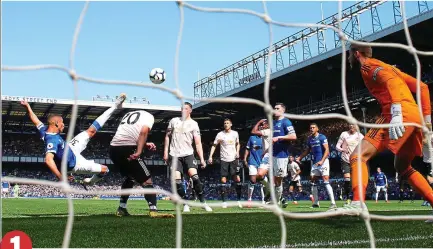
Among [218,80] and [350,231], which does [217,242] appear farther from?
[218,80]

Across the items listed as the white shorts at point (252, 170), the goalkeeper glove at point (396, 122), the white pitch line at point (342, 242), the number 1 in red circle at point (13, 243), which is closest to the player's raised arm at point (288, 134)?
the white shorts at point (252, 170)

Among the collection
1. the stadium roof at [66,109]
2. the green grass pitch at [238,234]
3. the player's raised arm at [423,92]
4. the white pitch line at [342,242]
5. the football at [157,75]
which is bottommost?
the white pitch line at [342,242]

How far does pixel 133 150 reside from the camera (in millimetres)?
6184

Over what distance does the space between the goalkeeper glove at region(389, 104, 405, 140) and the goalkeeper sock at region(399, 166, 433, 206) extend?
2.09 feet

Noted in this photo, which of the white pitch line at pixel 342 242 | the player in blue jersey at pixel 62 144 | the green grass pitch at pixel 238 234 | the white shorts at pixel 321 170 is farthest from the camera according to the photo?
the white shorts at pixel 321 170

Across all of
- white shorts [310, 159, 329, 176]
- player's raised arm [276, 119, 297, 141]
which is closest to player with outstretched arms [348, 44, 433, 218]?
player's raised arm [276, 119, 297, 141]

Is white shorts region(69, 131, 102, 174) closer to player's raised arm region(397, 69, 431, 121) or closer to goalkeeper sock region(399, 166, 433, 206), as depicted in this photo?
goalkeeper sock region(399, 166, 433, 206)

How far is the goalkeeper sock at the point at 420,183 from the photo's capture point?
14.2ft

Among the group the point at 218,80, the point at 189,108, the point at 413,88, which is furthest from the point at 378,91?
Answer: the point at 218,80

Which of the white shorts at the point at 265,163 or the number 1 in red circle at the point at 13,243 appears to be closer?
the number 1 in red circle at the point at 13,243

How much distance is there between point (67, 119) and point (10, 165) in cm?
675

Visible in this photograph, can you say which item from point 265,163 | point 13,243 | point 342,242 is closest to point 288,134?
point 265,163

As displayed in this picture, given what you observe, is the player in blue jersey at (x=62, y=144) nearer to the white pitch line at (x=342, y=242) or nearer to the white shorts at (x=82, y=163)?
the white shorts at (x=82, y=163)

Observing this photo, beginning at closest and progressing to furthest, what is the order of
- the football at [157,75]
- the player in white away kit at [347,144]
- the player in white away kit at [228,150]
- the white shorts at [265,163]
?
the football at [157,75], the white shorts at [265,163], the player in white away kit at [228,150], the player in white away kit at [347,144]
